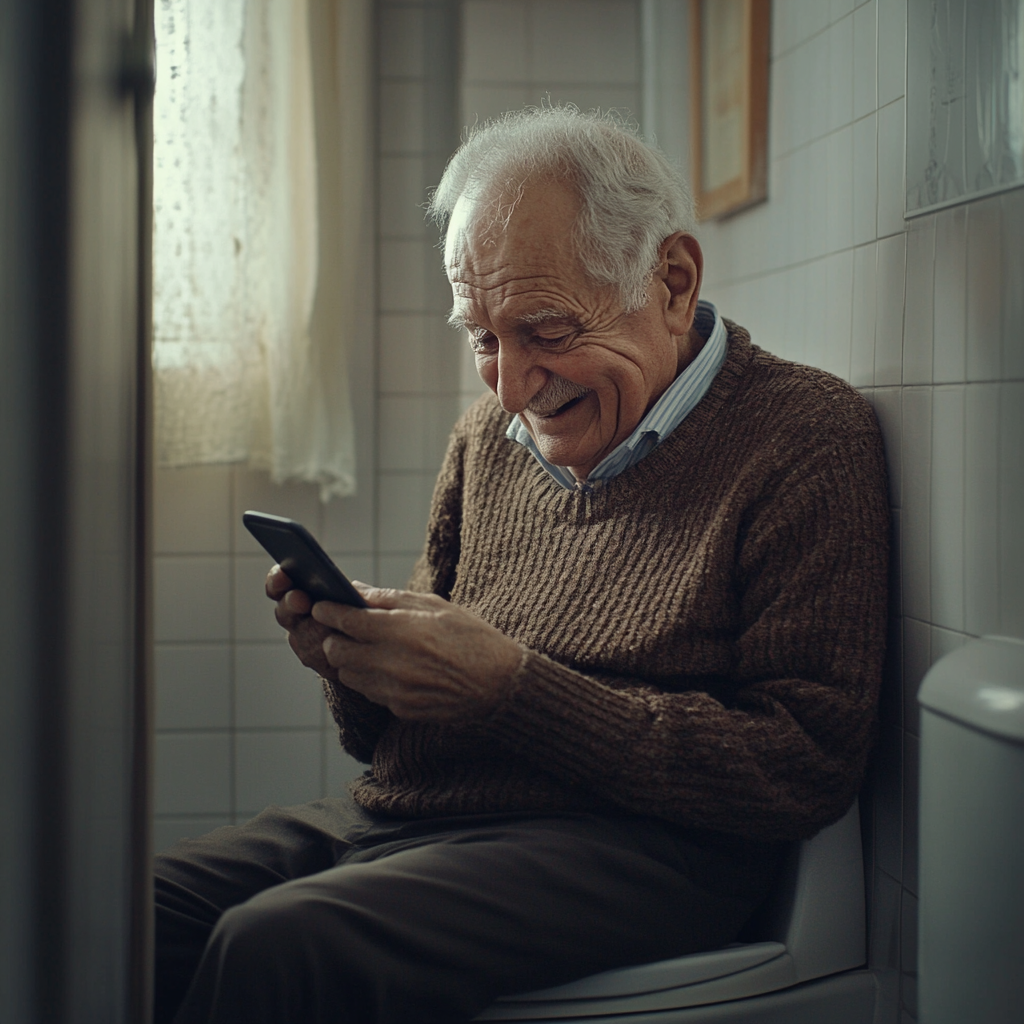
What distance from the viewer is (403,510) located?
1.99 metres

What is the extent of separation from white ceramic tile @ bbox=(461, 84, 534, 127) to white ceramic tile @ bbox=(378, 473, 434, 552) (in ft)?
2.25

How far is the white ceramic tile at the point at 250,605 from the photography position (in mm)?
1944

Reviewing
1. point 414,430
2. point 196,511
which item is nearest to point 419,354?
point 414,430

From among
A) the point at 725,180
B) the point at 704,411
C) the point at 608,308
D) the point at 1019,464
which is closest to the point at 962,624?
the point at 1019,464

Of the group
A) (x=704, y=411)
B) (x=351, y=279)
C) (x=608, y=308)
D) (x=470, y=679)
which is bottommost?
(x=470, y=679)

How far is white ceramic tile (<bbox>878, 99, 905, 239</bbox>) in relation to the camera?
1039 mm

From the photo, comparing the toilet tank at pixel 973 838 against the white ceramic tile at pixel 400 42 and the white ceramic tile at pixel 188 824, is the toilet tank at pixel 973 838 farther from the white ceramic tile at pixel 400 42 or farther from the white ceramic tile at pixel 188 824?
the white ceramic tile at pixel 400 42

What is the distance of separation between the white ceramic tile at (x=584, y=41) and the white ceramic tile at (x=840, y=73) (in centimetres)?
78

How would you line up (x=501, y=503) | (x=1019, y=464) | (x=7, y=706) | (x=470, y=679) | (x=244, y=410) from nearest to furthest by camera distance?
1. (x=7, y=706)
2. (x=1019, y=464)
3. (x=470, y=679)
4. (x=501, y=503)
5. (x=244, y=410)

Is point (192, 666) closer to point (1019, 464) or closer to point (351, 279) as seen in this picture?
point (351, 279)

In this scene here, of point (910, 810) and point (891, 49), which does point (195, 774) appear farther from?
point (891, 49)

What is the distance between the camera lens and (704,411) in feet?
3.64

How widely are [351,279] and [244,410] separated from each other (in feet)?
1.03

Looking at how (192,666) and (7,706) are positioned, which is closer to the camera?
(7,706)
